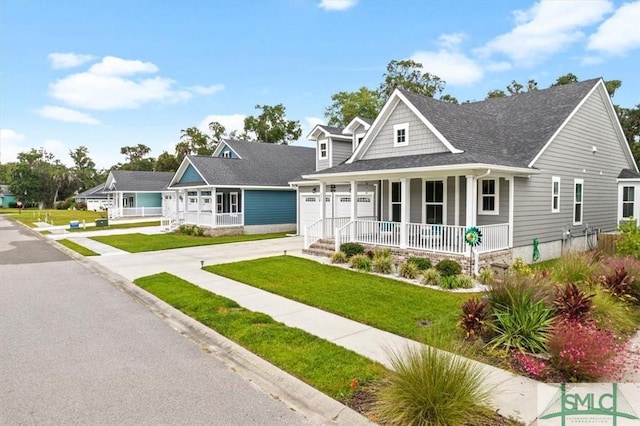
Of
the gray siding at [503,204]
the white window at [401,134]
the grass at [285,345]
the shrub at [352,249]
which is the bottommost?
the grass at [285,345]

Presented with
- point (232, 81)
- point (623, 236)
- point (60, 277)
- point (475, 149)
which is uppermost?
point (232, 81)

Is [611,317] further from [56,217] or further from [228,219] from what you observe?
[56,217]

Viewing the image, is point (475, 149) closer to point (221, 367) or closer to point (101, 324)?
Result: point (221, 367)

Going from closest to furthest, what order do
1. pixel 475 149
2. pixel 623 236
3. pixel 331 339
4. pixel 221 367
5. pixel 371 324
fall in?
pixel 221 367, pixel 331 339, pixel 371 324, pixel 623 236, pixel 475 149

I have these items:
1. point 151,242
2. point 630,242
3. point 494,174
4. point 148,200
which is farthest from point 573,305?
point 148,200

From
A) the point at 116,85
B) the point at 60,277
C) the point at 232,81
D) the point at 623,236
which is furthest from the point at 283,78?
the point at 623,236

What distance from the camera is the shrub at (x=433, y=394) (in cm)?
384

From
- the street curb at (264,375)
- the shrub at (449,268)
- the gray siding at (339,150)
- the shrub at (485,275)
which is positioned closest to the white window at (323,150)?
the gray siding at (339,150)

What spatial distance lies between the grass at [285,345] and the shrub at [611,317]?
14.3 ft

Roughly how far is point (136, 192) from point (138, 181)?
6.07ft

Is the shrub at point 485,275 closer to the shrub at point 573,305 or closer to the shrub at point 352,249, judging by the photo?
the shrub at point 573,305

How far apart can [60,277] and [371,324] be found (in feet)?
35.1

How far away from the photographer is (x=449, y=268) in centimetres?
1119

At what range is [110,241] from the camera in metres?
22.1
